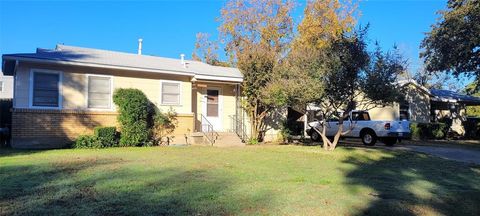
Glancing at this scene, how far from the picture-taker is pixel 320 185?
8031mm

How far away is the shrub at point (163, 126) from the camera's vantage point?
17253mm

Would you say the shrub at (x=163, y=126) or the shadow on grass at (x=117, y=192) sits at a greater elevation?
the shrub at (x=163, y=126)

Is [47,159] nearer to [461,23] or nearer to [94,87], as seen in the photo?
[94,87]

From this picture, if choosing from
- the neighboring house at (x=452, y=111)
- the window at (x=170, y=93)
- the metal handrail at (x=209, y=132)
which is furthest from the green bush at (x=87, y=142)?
the neighboring house at (x=452, y=111)

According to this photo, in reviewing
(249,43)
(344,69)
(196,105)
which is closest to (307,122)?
(196,105)

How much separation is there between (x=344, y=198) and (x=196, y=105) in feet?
43.8

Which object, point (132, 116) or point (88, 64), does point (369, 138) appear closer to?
point (132, 116)

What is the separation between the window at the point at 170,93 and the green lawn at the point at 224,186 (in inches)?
240

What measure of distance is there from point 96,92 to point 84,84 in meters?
0.56

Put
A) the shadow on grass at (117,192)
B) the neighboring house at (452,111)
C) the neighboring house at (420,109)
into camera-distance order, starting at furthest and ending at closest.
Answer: the neighboring house at (452,111) → the neighboring house at (420,109) → the shadow on grass at (117,192)

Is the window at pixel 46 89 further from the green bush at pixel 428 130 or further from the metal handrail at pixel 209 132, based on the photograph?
the green bush at pixel 428 130

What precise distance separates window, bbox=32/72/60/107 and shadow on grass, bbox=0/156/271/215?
6.48m

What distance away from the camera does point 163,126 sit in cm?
1761

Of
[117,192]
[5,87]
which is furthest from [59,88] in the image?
[5,87]
